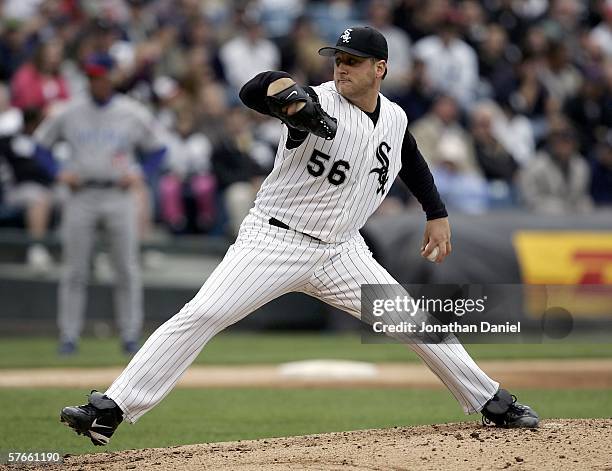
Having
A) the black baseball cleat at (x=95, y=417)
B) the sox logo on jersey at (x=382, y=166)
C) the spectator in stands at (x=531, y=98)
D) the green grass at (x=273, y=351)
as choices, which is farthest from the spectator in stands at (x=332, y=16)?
the black baseball cleat at (x=95, y=417)

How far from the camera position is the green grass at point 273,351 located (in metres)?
11.0

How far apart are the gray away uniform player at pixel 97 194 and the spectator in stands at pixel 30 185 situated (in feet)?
6.24

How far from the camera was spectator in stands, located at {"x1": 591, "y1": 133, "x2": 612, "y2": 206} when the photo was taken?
53.0 feet

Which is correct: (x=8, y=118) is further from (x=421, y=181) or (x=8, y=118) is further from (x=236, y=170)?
(x=421, y=181)

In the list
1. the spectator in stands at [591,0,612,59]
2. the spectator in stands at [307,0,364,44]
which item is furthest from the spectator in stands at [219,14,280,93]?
the spectator in stands at [591,0,612,59]

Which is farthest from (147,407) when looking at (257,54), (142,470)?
(257,54)

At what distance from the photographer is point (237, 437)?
6.85 meters

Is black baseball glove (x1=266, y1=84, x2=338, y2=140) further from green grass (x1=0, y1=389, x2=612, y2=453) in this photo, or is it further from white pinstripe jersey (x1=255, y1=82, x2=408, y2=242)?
green grass (x1=0, y1=389, x2=612, y2=453)

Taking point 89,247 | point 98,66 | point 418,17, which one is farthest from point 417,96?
point 89,247

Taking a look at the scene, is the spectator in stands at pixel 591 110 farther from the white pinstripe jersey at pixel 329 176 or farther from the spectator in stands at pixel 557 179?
the white pinstripe jersey at pixel 329 176

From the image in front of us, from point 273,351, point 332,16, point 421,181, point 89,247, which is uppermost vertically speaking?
point 332,16

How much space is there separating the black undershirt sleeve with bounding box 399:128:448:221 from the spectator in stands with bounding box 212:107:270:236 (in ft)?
24.9

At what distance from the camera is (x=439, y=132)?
604 inches

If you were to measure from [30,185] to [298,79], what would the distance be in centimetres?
430
